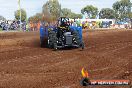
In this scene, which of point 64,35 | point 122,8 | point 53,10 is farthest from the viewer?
point 122,8

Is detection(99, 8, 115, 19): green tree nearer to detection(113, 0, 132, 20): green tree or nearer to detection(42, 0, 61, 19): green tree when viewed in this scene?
detection(113, 0, 132, 20): green tree

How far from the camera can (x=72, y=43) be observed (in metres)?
17.8

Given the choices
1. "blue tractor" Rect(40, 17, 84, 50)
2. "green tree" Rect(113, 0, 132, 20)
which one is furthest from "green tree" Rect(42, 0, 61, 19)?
"green tree" Rect(113, 0, 132, 20)

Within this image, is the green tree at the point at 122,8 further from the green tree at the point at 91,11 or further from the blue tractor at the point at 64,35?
the blue tractor at the point at 64,35

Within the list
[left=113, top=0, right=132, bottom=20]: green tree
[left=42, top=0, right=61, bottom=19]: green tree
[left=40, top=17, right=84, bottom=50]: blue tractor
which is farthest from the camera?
[left=113, top=0, right=132, bottom=20]: green tree

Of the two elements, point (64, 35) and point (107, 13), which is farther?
point (107, 13)

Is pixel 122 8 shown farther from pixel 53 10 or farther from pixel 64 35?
pixel 64 35

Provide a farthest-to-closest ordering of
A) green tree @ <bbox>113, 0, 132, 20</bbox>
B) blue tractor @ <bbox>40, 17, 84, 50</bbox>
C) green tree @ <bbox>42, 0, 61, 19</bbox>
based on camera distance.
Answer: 1. green tree @ <bbox>113, 0, 132, 20</bbox>
2. green tree @ <bbox>42, 0, 61, 19</bbox>
3. blue tractor @ <bbox>40, 17, 84, 50</bbox>

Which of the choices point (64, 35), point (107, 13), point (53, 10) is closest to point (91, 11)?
point (107, 13)

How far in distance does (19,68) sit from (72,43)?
24.7ft

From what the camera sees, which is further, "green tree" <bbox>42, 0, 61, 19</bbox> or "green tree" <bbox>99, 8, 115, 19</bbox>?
"green tree" <bbox>99, 8, 115, 19</bbox>

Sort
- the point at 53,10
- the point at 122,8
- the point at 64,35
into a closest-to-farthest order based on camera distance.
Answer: the point at 64,35
the point at 53,10
the point at 122,8

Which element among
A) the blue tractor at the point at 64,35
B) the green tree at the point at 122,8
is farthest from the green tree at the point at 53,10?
the green tree at the point at 122,8

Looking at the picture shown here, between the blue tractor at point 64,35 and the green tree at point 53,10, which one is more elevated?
the green tree at point 53,10
